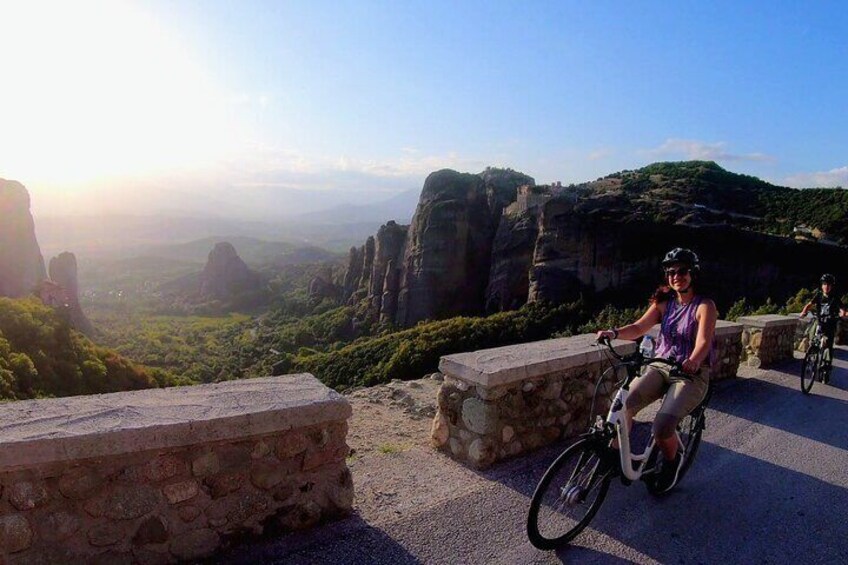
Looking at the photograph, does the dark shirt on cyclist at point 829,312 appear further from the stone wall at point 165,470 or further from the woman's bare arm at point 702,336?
the stone wall at point 165,470

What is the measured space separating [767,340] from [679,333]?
726 cm

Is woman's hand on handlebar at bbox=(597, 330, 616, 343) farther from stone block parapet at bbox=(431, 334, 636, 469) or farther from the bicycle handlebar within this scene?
stone block parapet at bbox=(431, 334, 636, 469)

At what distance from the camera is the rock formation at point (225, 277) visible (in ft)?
355

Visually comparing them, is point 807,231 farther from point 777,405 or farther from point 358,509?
point 358,509

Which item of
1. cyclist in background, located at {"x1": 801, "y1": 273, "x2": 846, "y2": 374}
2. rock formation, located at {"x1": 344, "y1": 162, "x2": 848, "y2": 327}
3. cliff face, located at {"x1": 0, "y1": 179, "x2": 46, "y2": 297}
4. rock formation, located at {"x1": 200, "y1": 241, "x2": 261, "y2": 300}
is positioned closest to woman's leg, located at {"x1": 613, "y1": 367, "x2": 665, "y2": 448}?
cyclist in background, located at {"x1": 801, "y1": 273, "x2": 846, "y2": 374}

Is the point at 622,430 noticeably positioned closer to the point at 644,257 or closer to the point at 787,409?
the point at 787,409

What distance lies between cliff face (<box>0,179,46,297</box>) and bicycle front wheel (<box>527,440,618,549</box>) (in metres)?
80.3

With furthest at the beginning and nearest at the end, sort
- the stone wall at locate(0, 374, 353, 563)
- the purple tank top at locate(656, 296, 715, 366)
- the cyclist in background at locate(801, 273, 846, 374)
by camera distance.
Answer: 1. the cyclist in background at locate(801, 273, 846, 374)
2. the purple tank top at locate(656, 296, 715, 366)
3. the stone wall at locate(0, 374, 353, 563)

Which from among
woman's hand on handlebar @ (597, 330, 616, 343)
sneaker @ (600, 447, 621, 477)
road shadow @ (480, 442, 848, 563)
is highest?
woman's hand on handlebar @ (597, 330, 616, 343)

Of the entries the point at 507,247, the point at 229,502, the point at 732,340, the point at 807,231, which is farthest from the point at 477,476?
the point at 507,247

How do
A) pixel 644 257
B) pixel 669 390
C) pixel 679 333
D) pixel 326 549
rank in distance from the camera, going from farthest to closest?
pixel 644 257, pixel 679 333, pixel 669 390, pixel 326 549

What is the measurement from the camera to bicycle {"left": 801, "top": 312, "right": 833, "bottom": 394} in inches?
328

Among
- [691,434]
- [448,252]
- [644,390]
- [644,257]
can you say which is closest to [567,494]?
[644,390]

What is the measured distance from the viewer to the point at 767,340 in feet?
32.9
